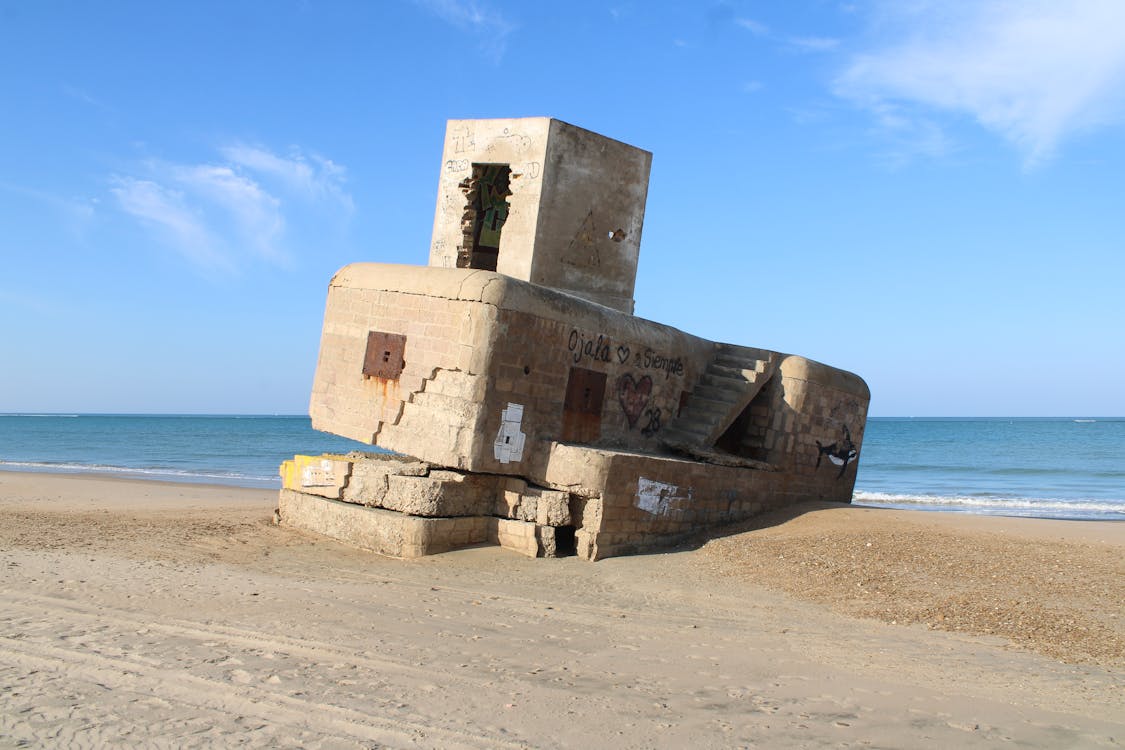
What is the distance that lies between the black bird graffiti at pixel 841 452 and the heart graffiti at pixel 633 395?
302 cm

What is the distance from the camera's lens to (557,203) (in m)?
11.9

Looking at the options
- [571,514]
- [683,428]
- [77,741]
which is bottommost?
[77,741]

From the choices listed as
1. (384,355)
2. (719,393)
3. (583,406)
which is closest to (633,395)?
(583,406)

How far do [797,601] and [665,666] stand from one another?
8.64 feet

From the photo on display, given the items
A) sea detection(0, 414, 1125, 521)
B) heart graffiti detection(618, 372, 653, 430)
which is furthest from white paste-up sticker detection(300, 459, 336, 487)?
sea detection(0, 414, 1125, 521)

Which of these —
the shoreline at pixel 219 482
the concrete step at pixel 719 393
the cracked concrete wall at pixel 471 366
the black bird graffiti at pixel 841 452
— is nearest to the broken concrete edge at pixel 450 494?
the cracked concrete wall at pixel 471 366

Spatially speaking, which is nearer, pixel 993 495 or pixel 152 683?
pixel 152 683

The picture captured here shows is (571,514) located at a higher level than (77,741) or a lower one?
higher

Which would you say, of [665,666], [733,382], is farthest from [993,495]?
[665,666]

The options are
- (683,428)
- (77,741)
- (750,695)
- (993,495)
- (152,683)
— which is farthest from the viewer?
(993,495)

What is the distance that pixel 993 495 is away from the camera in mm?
25562

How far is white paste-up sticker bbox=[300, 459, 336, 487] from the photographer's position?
10273 mm

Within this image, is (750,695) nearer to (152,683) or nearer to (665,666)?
(665,666)

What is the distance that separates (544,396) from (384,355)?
70.6 inches
